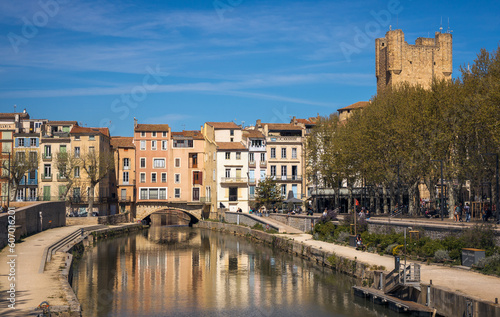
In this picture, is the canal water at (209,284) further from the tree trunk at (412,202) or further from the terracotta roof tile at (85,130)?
the terracotta roof tile at (85,130)

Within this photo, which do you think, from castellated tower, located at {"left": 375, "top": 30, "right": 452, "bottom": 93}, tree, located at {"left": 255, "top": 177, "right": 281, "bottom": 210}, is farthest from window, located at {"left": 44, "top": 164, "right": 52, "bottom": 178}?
castellated tower, located at {"left": 375, "top": 30, "right": 452, "bottom": 93}

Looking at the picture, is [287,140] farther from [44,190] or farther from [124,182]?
[44,190]

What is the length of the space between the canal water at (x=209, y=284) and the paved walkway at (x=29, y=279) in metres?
1.97

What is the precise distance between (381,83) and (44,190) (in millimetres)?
54279

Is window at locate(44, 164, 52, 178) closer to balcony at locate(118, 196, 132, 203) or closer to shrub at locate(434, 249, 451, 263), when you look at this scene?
balcony at locate(118, 196, 132, 203)

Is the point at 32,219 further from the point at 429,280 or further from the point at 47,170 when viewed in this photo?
the point at 429,280

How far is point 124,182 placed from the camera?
86438mm

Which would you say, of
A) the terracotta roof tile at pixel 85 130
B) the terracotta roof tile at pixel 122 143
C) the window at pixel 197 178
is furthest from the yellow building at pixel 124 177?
the window at pixel 197 178

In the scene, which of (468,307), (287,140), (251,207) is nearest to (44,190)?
(251,207)

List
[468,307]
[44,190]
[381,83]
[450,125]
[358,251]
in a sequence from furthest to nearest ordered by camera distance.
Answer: [381,83] → [44,190] → [450,125] → [358,251] → [468,307]

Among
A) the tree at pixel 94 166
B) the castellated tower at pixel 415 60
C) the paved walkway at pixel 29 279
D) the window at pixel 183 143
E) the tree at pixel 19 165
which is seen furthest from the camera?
the castellated tower at pixel 415 60

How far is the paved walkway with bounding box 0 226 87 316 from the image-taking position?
24.0 meters

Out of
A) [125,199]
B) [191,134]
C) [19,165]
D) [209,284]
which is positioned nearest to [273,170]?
[191,134]

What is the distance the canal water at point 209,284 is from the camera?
95.2 ft
